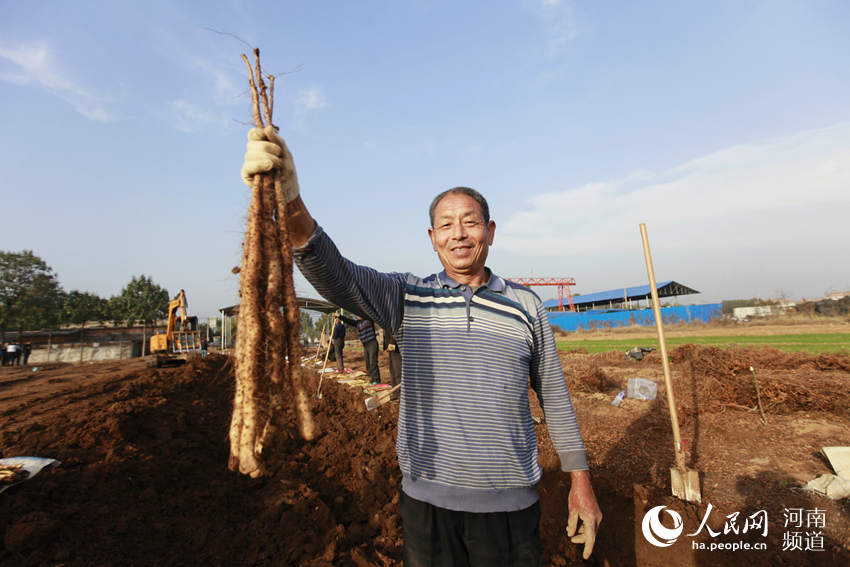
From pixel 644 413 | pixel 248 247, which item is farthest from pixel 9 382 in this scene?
pixel 644 413

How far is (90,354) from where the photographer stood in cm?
2467

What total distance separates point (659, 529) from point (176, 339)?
15.7 metres

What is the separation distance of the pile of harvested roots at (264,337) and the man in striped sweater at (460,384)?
0.08 m

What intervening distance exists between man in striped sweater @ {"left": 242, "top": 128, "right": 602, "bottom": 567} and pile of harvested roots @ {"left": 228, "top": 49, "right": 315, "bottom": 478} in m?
0.08

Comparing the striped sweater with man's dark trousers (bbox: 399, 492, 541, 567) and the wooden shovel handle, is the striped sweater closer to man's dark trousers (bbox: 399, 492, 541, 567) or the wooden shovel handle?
man's dark trousers (bbox: 399, 492, 541, 567)

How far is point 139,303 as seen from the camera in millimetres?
35094

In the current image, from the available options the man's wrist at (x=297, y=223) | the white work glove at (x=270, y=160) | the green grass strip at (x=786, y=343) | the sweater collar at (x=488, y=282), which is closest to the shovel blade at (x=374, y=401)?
the sweater collar at (x=488, y=282)

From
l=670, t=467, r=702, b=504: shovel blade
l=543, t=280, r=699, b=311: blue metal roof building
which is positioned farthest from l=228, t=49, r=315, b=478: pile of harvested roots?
l=543, t=280, r=699, b=311: blue metal roof building

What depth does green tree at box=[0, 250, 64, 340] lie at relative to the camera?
27375 millimetres

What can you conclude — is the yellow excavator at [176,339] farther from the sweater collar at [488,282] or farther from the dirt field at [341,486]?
the sweater collar at [488,282]

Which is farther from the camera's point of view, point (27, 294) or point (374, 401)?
point (27, 294)

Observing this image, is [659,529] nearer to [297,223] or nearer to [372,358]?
[297,223]

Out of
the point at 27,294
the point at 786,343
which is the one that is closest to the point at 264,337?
the point at 786,343

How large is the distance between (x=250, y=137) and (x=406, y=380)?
117cm
